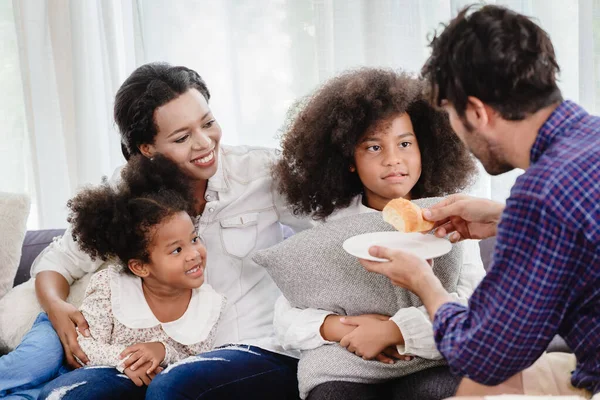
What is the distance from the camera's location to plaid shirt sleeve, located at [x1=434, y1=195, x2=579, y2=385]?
1.27 meters

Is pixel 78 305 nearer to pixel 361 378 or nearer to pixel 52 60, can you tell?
pixel 361 378

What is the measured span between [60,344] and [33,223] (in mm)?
1627

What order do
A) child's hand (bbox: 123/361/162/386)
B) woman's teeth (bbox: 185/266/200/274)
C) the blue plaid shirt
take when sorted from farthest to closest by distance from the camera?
woman's teeth (bbox: 185/266/200/274)
child's hand (bbox: 123/361/162/386)
the blue plaid shirt

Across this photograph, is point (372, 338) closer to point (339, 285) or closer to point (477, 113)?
point (339, 285)

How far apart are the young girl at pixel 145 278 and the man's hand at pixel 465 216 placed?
2.27 feet

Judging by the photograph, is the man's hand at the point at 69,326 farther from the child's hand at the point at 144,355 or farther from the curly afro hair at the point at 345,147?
the curly afro hair at the point at 345,147

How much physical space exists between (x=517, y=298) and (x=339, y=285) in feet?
2.34

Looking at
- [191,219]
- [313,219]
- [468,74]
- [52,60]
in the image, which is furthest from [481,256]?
[52,60]

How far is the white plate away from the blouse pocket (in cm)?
54

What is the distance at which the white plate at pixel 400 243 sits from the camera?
170 centimetres

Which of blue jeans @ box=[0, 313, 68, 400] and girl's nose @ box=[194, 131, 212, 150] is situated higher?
girl's nose @ box=[194, 131, 212, 150]

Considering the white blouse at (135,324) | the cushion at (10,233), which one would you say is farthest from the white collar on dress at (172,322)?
the cushion at (10,233)

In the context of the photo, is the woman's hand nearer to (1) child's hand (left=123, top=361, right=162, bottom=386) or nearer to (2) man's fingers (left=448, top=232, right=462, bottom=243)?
(1) child's hand (left=123, top=361, right=162, bottom=386)

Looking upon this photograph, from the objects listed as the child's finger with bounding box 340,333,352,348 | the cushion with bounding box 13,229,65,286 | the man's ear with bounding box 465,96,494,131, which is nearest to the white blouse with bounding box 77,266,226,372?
the child's finger with bounding box 340,333,352,348
